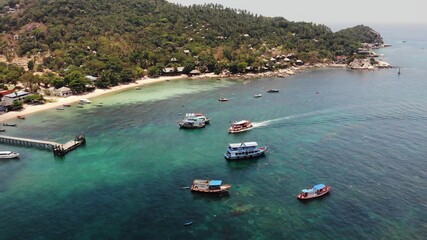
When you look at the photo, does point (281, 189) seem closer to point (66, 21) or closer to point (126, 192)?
point (126, 192)

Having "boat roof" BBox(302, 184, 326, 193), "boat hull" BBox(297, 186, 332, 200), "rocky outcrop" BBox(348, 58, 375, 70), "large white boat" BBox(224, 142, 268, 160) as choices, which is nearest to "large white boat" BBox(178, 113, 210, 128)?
"large white boat" BBox(224, 142, 268, 160)

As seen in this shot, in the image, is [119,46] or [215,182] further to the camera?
[119,46]

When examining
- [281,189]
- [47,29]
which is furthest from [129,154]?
[47,29]

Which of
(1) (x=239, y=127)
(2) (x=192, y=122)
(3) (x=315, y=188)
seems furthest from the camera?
(2) (x=192, y=122)

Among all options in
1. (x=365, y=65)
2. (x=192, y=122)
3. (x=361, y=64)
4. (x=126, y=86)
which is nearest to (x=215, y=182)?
(x=192, y=122)

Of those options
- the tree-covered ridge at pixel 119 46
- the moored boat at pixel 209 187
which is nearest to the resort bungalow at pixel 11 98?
the tree-covered ridge at pixel 119 46

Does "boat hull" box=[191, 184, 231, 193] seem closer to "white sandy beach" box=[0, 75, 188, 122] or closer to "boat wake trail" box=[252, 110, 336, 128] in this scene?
"boat wake trail" box=[252, 110, 336, 128]

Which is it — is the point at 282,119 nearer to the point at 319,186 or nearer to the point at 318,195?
the point at 319,186
